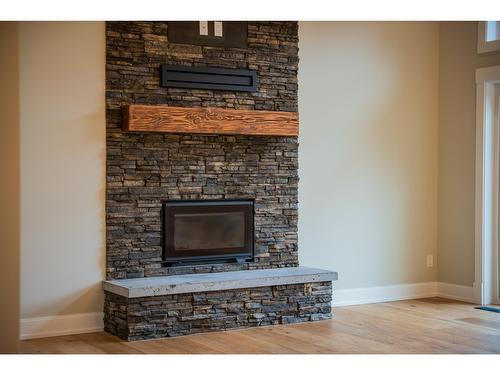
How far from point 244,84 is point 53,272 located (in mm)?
2112

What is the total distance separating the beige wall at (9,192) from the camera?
4684 mm

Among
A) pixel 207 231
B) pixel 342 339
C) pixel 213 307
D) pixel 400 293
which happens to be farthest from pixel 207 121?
pixel 400 293

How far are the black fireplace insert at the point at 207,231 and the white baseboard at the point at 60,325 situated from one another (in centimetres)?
71

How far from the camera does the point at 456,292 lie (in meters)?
7.46

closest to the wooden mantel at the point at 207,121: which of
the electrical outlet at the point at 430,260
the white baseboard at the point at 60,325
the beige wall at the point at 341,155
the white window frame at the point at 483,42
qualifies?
the beige wall at the point at 341,155

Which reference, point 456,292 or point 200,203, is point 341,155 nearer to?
point 200,203

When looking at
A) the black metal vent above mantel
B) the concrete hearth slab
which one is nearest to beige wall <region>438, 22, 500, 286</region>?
the concrete hearth slab

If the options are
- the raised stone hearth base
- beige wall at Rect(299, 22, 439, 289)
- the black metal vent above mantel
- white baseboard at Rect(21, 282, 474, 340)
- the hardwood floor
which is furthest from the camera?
beige wall at Rect(299, 22, 439, 289)

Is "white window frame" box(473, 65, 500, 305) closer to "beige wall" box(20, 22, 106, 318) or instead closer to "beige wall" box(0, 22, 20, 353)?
"beige wall" box(20, 22, 106, 318)

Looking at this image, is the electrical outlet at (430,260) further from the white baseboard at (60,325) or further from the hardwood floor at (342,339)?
the white baseboard at (60,325)

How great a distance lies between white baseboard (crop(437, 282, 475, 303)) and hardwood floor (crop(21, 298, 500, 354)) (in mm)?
620

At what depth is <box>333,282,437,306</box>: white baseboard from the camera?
709 cm

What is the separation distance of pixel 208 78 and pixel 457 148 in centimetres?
256
